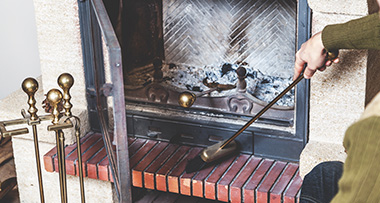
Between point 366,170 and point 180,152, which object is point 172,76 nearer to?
point 180,152

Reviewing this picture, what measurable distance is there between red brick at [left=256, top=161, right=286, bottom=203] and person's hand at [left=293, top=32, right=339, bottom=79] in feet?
1.23

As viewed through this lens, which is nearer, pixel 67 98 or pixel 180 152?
pixel 67 98

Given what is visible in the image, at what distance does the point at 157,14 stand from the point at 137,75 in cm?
24

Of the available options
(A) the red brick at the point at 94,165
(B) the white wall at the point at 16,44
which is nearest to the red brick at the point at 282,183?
(A) the red brick at the point at 94,165

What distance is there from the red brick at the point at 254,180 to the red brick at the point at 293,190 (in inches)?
3.9

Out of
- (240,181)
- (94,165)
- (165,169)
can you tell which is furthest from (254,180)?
(94,165)

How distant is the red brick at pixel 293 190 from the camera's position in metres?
1.69

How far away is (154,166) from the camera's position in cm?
189

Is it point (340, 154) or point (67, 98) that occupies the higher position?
point (67, 98)

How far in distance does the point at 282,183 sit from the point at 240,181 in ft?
0.43

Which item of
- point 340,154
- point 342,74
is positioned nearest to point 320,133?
point 340,154

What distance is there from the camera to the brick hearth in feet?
5.72

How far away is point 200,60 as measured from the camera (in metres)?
2.08

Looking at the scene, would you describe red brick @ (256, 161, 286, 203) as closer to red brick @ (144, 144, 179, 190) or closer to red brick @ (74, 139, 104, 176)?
red brick @ (144, 144, 179, 190)
